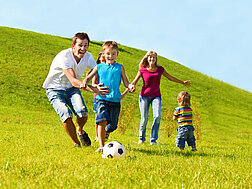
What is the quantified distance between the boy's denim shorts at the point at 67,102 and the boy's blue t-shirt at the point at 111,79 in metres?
0.53

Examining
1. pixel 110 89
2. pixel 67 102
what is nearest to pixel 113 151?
pixel 110 89

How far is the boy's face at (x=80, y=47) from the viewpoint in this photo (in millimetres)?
6750

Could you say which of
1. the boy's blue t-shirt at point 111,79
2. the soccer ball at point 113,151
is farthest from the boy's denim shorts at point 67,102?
the soccer ball at point 113,151

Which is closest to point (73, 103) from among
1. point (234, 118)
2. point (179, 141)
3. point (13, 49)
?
point (179, 141)

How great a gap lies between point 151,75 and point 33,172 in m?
5.48

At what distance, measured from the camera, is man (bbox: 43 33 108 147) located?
261 inches

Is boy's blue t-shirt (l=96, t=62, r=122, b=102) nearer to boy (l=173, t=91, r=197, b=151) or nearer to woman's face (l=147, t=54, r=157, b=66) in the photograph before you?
boy (l=173, t=91, r=197, b=151)

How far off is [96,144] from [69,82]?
6.46 ft

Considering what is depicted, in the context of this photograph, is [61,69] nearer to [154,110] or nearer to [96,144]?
[96,144]

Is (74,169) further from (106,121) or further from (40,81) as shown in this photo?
(40,81)

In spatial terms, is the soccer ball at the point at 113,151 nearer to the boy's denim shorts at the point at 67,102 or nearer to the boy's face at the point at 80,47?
the boy's denim shorts at the point at 67,102

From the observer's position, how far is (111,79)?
6.49 meters

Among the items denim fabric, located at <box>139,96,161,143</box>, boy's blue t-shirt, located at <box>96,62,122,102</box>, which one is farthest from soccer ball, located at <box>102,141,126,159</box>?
denim fabric, located at <box>139,96,161,143</box>

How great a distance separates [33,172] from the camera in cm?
441
